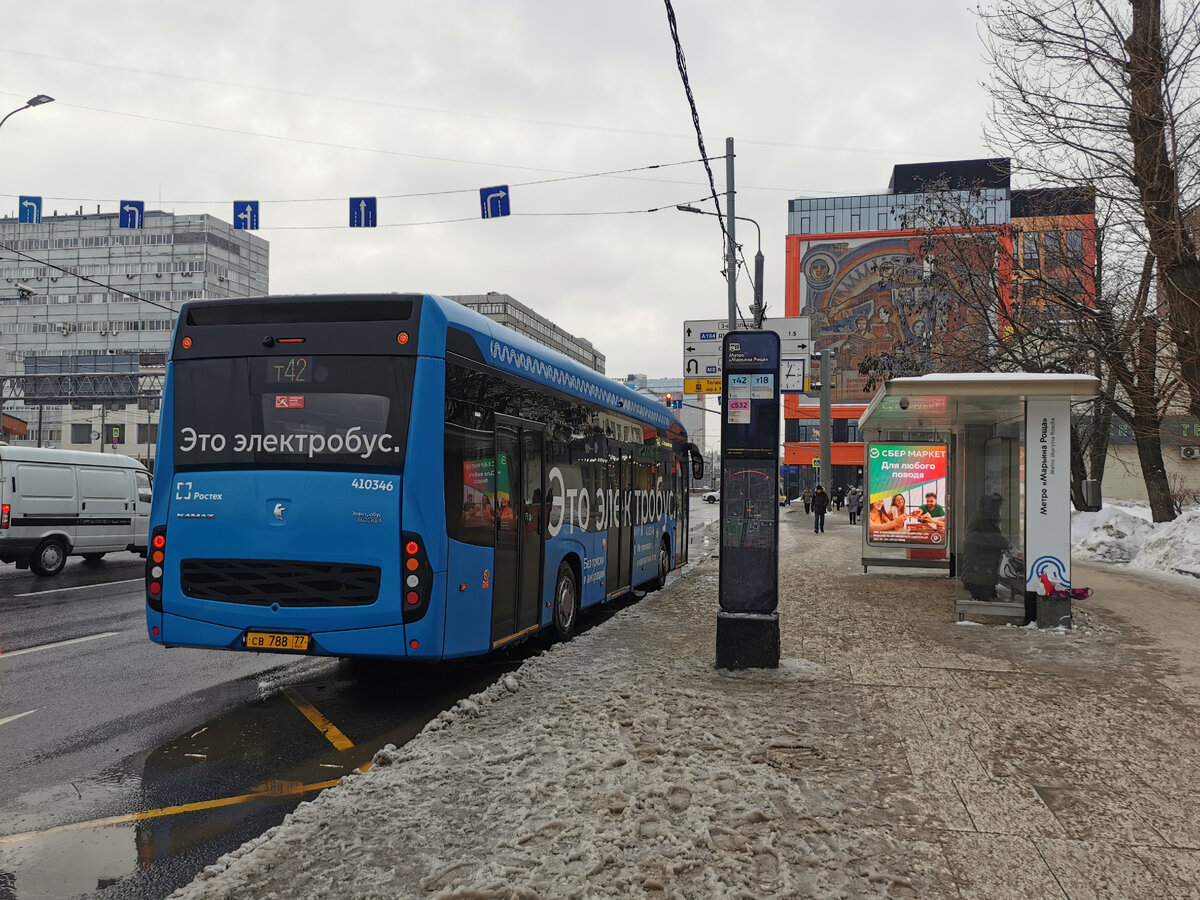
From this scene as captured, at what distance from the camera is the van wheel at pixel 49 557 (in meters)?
16.0

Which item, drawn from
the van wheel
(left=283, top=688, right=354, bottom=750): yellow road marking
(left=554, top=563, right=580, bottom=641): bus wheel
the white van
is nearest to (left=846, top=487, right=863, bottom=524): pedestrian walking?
the white van

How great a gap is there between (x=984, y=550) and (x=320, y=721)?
821 centimetres

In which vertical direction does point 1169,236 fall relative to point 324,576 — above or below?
above

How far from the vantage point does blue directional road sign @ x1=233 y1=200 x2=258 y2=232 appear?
1838 centimetres

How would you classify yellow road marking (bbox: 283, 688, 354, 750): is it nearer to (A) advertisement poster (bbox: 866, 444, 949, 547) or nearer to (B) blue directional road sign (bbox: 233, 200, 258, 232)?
(A) advertisement poster (bbox: 866, 444, 949, 547)

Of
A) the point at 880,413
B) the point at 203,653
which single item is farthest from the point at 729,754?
the point at 880,413

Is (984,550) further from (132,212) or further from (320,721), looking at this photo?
(132,212)

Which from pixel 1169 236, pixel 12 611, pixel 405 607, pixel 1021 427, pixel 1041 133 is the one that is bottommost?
pixel 12 611

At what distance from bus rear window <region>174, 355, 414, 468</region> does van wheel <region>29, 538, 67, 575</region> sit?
11537 mm

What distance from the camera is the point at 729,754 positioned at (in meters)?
5.05

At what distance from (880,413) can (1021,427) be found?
8.53 feet

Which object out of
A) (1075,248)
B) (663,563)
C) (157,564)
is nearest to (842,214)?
(1075,248)

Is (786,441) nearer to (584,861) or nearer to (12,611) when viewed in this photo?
(12,611)

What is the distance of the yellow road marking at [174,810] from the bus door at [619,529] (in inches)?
249
